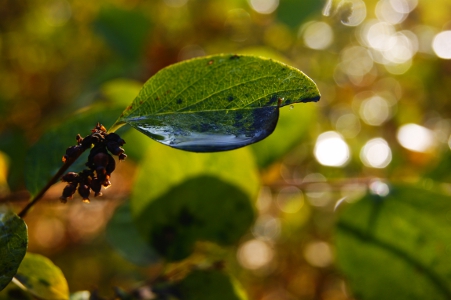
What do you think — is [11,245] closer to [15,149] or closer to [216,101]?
[216,101]

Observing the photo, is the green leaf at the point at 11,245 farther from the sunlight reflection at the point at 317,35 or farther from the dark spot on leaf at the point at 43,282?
the sunlight reflection at the point at 317,35

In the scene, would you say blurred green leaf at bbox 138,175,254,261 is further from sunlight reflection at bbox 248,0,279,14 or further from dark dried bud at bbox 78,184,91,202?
sunlight reflection at bbox 248,0,279,14

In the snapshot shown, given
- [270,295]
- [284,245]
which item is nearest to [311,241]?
[284,245]

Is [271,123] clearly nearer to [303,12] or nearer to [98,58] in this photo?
[303,12]

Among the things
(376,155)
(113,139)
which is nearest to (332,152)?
(376,155)

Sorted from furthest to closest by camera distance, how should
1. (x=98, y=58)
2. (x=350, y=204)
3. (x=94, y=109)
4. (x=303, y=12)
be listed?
(x=98, y=58) → (x=303, y=12) → (x=350, y=204) → (x=94, y=109)
